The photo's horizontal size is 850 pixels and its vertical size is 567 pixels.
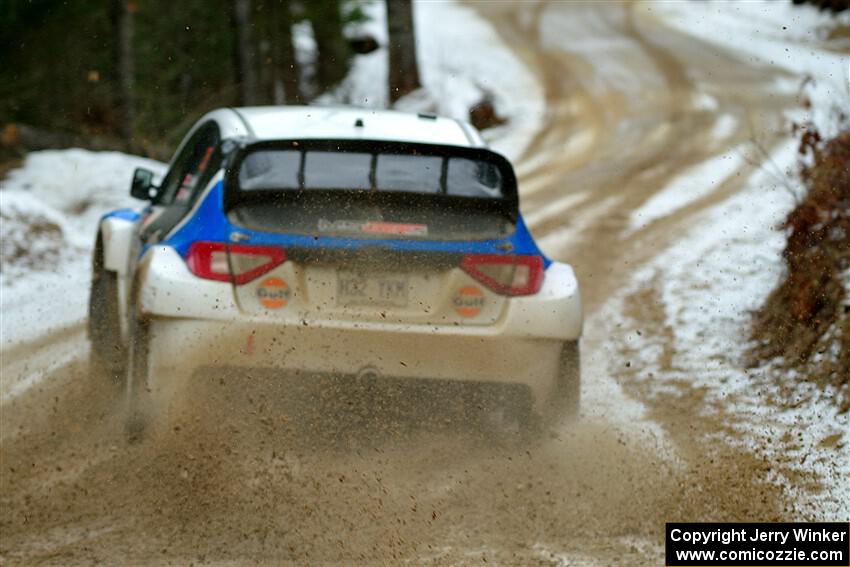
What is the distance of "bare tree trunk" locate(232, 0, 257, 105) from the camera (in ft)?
72.7

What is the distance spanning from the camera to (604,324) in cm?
1025

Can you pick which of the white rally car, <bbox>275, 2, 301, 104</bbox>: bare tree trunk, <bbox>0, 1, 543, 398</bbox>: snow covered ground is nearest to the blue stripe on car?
the white rally car

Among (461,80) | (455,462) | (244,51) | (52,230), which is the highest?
(455,462)

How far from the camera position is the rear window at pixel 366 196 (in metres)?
5.99

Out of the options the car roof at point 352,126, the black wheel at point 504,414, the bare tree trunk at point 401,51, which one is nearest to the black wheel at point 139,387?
the car roof at point 352,126

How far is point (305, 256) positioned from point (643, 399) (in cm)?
303

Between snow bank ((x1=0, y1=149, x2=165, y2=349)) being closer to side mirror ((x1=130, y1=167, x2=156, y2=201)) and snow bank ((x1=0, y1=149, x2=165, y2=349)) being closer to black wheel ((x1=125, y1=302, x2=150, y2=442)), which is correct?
side mirror ((x1=130, y1=167, x2=156, y2=201))

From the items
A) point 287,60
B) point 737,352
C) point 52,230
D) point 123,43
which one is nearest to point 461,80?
point 287,60

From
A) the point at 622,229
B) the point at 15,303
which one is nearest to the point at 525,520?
the point at 15,303

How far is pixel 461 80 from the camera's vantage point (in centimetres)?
2836

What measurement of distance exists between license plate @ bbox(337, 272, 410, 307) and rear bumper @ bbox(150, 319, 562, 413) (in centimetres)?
14

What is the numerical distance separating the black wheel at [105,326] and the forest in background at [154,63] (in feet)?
29.4

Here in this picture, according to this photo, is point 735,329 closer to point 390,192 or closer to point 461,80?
point 390,192

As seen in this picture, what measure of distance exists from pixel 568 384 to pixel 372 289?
3.64ft
